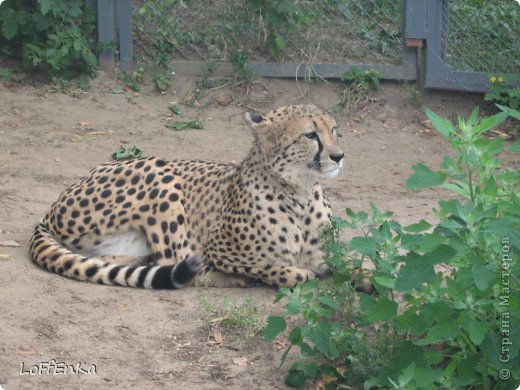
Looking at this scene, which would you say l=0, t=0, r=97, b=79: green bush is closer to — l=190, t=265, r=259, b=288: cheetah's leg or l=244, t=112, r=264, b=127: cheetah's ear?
l=244, t=112, r=264, b=127: cheetah's ear

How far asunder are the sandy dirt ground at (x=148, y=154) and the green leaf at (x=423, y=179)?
121 cm

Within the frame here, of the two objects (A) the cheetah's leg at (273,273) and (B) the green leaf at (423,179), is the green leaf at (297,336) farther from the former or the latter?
(A) the cheetah's leg at (273,273)

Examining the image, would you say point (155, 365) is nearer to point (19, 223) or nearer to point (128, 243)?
point (128, 243)

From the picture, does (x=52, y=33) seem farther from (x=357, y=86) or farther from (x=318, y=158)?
(x=318, y=158)

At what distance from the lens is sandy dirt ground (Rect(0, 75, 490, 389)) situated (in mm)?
4324

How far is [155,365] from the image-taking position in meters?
4.36

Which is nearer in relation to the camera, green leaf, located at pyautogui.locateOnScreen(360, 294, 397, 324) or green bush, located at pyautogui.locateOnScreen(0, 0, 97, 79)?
green leaf, located at pyautogui.locateOnScreen(360, 294, 397, 324)

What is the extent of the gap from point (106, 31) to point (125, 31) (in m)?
0.17

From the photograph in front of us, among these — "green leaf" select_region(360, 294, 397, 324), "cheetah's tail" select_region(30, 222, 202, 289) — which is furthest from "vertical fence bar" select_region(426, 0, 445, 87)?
"green leaf" select_region(360, 294, 397, 324)

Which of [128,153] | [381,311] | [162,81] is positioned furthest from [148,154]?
[381,311]

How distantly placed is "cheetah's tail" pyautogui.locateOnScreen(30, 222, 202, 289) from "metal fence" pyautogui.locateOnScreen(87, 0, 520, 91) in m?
4.06

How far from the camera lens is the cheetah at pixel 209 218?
5258 millimetres

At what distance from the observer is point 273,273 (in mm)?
5254

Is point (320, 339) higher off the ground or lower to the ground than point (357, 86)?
lower
